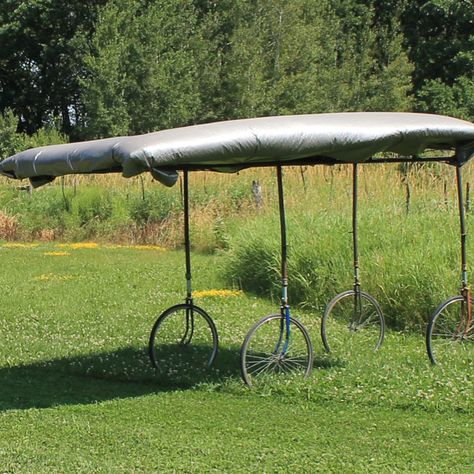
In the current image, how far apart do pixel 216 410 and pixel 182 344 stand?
229 centimetres

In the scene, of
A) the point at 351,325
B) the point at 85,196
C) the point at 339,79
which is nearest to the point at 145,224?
the point at 85,196

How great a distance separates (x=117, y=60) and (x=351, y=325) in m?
32.0

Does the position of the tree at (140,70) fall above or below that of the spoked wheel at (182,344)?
above

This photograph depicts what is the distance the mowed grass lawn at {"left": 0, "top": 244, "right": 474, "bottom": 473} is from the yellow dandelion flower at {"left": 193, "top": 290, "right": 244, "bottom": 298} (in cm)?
191

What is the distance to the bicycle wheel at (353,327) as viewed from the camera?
9773 millimetres

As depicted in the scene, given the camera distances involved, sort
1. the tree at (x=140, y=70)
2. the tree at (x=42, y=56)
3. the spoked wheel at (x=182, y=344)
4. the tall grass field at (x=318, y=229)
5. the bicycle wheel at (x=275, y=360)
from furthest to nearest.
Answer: the tree at (x=42, y=56)
the tree at (x=140, y=70)
the tall grass field at (x=318, y=229)
the spoked wheel at (x=182, y=344)
the bicycle wheel at (x=275, y=360)

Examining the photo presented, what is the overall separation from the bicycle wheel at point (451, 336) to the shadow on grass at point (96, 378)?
1.97m

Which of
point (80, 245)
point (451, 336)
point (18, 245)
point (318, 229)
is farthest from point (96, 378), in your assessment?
point (18, 245)

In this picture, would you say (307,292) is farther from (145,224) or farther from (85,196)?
(85,196)

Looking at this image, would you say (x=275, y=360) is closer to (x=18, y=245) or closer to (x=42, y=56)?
(x=18, y=245)

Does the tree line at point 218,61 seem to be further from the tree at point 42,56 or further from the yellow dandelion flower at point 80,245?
the yellow dandelion flower at point 80,245

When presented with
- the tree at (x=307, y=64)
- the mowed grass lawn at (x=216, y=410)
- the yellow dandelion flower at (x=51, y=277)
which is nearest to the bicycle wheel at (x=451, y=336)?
the mowed grass lawn at (x=216, y=410)

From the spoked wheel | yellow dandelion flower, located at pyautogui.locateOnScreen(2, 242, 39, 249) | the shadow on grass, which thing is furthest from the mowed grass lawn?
yellow dandelion flower, located at pyautogui.locateOnScreen(2, 242, 39, 249)

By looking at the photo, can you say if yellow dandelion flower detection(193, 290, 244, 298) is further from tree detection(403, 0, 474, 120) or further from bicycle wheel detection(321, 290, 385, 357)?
tree detection(403, 0, 474, 120)
